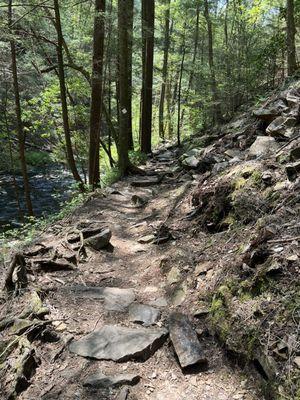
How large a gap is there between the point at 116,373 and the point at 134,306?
1066 mm

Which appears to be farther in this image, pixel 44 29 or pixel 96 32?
pixel 44 29

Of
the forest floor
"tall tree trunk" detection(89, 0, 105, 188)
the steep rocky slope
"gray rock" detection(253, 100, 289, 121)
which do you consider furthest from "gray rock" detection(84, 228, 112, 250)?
"tall tree trunk" detection(89, 0, 105, 188)

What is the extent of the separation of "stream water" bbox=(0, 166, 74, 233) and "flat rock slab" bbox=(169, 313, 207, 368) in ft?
29.4

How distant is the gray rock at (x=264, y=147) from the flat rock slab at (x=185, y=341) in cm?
335

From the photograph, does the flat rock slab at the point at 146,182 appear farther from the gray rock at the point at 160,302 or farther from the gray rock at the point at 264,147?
the gray rock at the point at 160,302

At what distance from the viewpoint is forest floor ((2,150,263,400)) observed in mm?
2914

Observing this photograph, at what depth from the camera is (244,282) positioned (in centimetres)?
349

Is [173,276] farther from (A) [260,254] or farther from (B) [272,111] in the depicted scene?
(B) [272,111]

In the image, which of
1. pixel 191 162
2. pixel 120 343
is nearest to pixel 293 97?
pixel 191 162

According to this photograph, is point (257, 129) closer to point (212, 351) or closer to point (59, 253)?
point (59, 253)

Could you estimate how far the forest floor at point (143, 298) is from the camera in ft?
9.56

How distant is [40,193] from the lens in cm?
1792

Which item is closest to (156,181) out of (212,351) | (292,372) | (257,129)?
(257,129)

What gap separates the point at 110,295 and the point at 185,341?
4.37ft
